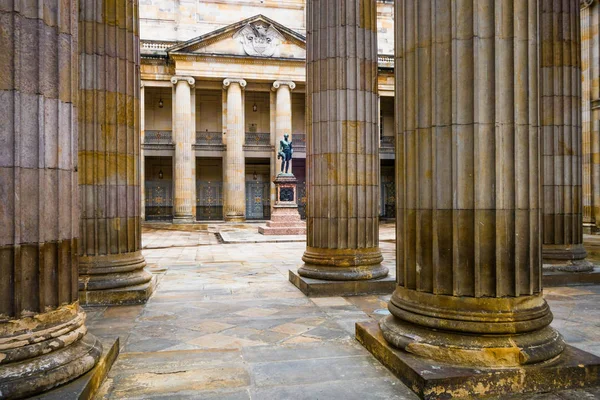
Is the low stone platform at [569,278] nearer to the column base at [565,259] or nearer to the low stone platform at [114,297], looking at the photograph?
the column base at [565,259]

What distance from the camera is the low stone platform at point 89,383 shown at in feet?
9.75

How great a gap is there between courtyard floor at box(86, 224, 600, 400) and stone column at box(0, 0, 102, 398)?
604 mm

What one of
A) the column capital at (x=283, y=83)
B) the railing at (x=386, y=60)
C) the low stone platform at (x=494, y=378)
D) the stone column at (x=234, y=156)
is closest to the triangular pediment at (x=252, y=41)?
the column capital at (x=283, y=83)

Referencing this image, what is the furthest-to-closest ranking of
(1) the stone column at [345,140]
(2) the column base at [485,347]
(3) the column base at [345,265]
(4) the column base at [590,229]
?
(4) the column base at [590,229] < (1) the stone column at [345,140] < (3) the column base at [345,265] < (2) the column base at [485,347]

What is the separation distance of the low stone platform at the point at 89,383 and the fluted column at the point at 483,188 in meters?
2.35

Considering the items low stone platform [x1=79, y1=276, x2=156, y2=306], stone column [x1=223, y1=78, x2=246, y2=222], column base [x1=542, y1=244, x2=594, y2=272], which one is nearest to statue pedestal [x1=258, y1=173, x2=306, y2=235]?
stone column [x1=223, y1=78, x2=246, y2=222]

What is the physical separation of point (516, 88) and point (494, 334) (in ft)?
6.21

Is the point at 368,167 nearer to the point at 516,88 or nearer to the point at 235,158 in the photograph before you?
the point at 516,88

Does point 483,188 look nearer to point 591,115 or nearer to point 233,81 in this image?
point 591,115

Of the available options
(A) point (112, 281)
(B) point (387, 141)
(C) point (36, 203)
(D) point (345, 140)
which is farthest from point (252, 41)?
(C) point (36, 203)

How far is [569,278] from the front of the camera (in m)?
7.79

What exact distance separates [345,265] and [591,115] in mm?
18230

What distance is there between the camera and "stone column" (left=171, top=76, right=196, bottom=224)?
97.5 feet

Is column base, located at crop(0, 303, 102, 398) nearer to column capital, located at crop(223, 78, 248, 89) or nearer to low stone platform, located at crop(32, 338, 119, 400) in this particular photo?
low stone platform, located at crop(32, 338, 119, 400)
